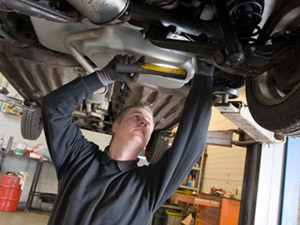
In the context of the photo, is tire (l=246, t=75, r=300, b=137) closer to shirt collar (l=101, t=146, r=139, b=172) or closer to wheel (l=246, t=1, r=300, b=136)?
wheel (l=246, t=1, r=300, b=136)

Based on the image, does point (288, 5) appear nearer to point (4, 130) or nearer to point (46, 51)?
point (46, 51)

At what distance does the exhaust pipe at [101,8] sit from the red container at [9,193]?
4588 millimetres

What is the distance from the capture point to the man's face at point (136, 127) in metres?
1.21

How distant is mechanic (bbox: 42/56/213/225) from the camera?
1.00 m

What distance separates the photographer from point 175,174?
104 cm

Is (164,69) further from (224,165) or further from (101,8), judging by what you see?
(224,165)

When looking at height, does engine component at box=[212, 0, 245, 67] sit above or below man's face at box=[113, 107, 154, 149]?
above

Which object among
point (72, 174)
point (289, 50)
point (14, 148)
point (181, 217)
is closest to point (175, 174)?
point (72, 174)

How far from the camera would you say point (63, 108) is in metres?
1.05

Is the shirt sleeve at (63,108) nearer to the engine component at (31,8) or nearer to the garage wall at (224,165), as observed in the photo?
the engine component at (31,8)

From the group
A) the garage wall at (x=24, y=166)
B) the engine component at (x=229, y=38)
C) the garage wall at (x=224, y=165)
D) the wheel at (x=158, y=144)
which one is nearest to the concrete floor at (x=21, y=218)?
the garage wall at (x=24, y=166)

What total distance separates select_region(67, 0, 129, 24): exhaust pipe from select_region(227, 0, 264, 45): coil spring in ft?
1.14

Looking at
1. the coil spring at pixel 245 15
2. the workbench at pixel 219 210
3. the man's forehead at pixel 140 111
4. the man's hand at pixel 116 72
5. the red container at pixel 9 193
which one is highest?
the coil spring at pixel 245 15

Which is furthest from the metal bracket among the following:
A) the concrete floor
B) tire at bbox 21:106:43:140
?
the concrete floor
